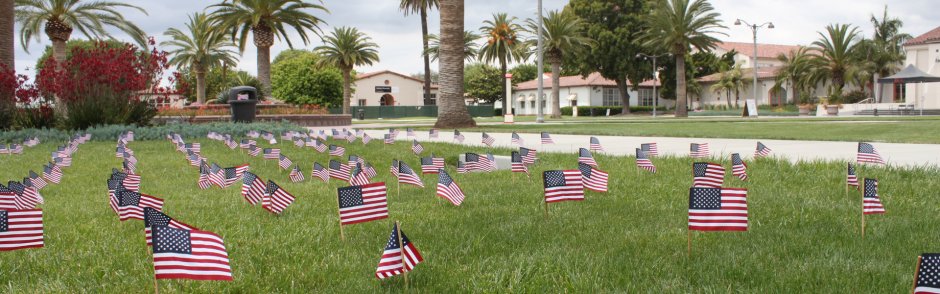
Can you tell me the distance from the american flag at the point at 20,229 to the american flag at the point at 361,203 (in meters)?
1.56

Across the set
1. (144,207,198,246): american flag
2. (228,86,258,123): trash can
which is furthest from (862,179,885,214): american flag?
(228,86,258,123): trash can

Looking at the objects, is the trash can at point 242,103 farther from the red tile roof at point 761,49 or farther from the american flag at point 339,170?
the red tile roof at point 761,49

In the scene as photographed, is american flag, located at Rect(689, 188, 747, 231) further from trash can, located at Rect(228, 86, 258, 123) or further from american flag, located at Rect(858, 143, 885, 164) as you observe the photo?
trash can, located at Rect(228, 86, 258, 123)

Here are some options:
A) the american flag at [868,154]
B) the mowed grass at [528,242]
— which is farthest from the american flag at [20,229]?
the american flag at [868,154]

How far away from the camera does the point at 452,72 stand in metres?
22.2

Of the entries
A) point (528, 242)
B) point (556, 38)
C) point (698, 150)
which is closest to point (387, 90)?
point (556, 38)

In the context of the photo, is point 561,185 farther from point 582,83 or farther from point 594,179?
point 582,83

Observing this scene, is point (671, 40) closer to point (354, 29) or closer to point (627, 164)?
point (354, 29)

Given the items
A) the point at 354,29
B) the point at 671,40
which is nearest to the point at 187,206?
the point at 671,40

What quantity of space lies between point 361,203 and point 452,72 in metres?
18.8

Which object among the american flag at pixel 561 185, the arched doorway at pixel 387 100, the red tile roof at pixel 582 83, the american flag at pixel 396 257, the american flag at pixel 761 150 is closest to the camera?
the american flag at pixel 396 257

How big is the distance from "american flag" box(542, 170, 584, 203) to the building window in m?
63.3

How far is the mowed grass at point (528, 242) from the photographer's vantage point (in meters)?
2.95

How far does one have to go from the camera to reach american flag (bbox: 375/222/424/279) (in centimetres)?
267
